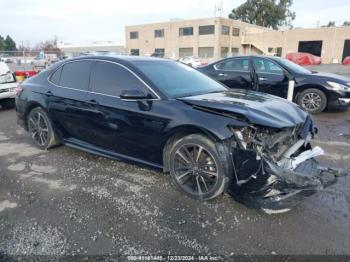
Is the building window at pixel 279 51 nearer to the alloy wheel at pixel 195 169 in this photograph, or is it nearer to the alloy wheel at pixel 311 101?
the alloy wheel at pixel 311 101

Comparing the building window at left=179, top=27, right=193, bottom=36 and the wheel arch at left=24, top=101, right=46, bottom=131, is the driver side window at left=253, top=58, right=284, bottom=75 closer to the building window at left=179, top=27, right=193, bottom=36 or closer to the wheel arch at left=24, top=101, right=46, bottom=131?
the wheel arch at left=24, top=101, right=46, bottom=131

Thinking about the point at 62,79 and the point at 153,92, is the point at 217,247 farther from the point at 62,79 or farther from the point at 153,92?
the point at 62,79

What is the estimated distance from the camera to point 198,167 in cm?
334

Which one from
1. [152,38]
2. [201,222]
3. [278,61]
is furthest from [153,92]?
[152,38]

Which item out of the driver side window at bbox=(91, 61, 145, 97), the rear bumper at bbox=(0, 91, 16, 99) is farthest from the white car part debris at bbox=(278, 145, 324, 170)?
the rear bumper at bbox=(0, 91, 16, 99)

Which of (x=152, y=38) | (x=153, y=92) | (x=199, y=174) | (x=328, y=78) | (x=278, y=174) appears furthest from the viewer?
(x=152, y=38)

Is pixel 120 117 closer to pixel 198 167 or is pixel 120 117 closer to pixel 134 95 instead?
pixel 134 95

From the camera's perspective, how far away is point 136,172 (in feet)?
13.8

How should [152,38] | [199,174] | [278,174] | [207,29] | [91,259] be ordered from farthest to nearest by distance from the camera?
[152,38] → [207,29] → [199,174] → [278,174] → [91,259]

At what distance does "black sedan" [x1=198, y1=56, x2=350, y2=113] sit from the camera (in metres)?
7.32

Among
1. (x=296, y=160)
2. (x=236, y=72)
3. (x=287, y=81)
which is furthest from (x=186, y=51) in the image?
(x=296, y=160)

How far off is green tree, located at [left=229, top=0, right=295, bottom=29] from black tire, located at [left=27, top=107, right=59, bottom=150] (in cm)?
6885

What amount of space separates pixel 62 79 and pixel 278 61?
5.56 metres

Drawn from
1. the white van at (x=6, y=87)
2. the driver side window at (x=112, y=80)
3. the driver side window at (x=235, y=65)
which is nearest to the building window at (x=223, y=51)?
the driver side window at (x=235, y=65)
